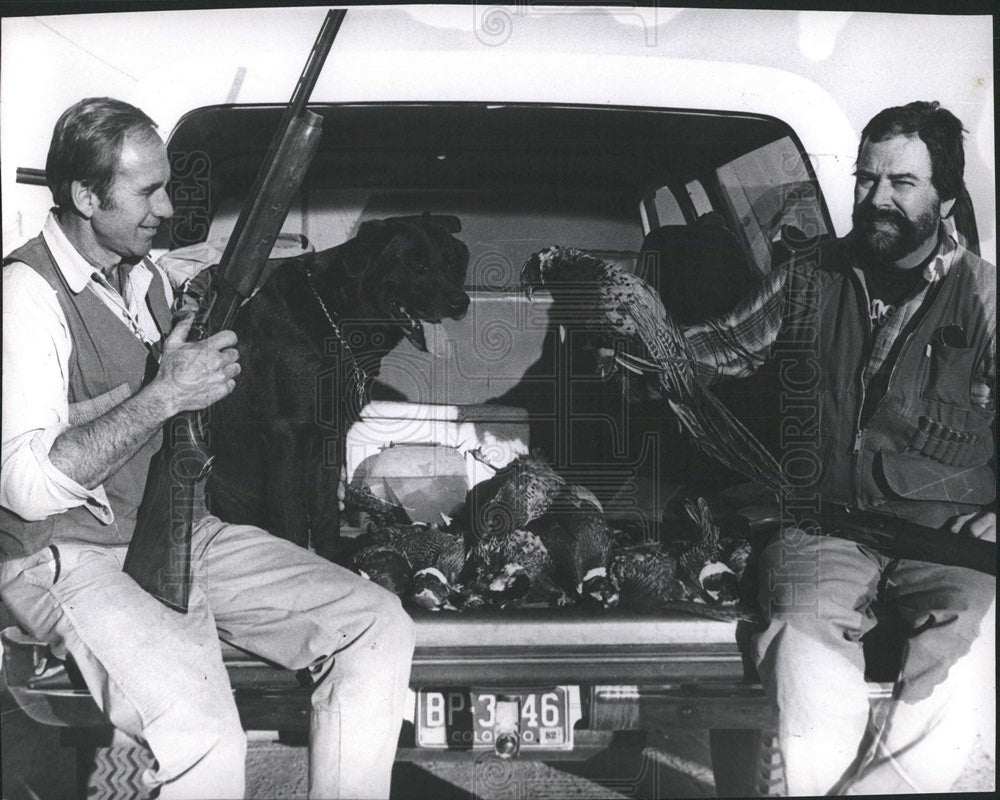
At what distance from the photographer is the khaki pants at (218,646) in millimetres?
2189

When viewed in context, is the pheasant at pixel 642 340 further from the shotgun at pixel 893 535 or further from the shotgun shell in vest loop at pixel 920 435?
the shotgun shell in vest loop at pixel 920 435

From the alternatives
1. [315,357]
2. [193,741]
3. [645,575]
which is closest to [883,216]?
[645,575]

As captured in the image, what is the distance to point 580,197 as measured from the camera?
2.45 metres

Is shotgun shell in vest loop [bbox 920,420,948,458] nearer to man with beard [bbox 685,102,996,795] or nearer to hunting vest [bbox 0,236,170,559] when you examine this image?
man with beard [bbox 685,102,996,795]

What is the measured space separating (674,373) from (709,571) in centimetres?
53

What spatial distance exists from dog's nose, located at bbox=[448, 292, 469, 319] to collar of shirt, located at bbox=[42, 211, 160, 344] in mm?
771

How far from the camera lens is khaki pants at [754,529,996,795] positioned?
7.55ft

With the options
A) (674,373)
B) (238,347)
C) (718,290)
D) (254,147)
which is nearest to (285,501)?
(238,347)

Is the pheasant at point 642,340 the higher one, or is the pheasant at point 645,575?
the pheasant at point 642,340

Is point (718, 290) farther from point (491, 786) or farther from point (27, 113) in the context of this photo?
point (27, 113)

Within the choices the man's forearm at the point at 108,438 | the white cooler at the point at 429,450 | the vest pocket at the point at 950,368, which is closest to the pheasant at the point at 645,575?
the white cooler at the point at 429,450

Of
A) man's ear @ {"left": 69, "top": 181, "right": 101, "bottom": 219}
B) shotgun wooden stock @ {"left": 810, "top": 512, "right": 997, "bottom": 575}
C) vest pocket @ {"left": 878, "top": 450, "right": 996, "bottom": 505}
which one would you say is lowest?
shotgun wooden stock @ {"left": 810, "top": 512, "right": 997, "bottom": 575}

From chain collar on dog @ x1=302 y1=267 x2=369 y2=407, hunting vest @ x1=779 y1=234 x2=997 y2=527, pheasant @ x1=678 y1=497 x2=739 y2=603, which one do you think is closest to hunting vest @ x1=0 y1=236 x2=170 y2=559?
chain collar on dog @ x1=302 y1=267 x2=369 y2=407

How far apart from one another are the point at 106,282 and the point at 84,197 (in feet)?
0.75
